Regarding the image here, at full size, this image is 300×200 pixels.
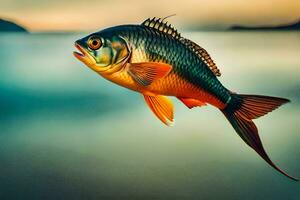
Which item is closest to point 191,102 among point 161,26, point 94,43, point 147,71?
point 147,71

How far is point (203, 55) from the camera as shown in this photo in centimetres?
247

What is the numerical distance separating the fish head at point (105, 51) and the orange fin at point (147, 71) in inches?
2.2

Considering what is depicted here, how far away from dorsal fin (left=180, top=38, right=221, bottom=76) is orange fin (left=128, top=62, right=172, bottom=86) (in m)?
0.15

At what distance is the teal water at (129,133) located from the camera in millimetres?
2488

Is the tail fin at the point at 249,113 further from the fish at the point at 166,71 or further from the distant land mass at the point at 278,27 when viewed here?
the distant land mass at the point at 278,27

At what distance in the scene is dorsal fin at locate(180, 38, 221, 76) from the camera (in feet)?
8.02

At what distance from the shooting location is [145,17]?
246 cm

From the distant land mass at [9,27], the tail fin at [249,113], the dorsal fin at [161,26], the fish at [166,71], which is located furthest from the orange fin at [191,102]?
the distant land mass at [9,27]

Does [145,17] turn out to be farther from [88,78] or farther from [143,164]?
[143,164]

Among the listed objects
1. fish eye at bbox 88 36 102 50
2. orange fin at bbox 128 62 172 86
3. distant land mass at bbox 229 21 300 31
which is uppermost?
distant land mass at bbox 229 21 300 31

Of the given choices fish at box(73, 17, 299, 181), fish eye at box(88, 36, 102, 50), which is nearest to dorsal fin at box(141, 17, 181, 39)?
fish at box(73, 17, 299, 181)

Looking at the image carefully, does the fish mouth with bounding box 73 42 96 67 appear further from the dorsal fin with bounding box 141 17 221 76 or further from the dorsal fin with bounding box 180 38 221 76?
the dorsal fin with bounding box 180 38 221 76

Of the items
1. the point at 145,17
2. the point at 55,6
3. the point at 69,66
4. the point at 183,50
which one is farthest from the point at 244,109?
the point at 55,6

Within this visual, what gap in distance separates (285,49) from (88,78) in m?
0.92
